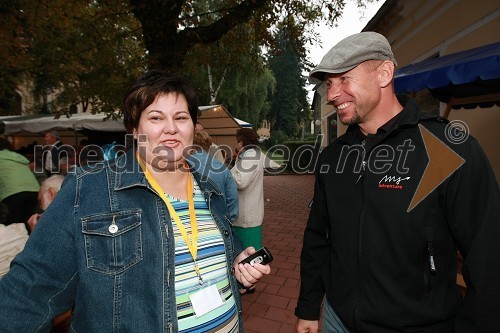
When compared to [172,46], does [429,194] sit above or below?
below

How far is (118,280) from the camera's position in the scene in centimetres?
124

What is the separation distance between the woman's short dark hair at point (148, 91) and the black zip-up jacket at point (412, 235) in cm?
101

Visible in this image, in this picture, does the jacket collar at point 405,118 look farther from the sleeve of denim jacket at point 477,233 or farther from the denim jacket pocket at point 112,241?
the denim jacket pocket at point 112,241

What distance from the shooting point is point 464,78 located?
3195mm

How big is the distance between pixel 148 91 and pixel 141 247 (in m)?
0.73

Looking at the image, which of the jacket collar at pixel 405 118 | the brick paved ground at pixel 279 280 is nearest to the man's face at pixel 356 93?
the jacket collar at pixel 405 118

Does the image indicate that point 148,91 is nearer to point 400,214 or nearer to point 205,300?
point 205,300

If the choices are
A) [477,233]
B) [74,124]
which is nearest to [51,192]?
[477,233]

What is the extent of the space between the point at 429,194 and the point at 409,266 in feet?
1.17

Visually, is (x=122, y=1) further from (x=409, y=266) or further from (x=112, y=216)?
(x=409, y=266)

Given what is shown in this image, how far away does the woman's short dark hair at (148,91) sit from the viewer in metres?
1.50

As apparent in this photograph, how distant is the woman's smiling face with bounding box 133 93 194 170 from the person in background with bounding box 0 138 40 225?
4.80m

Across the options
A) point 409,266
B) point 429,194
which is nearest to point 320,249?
point 409,266

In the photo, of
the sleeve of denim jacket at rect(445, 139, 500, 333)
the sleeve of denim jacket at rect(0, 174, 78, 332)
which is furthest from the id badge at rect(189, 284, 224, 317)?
the sleeve of denim jacket at rect(445, 139, 500, 333)
